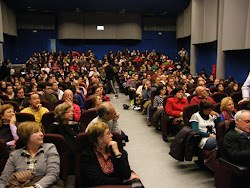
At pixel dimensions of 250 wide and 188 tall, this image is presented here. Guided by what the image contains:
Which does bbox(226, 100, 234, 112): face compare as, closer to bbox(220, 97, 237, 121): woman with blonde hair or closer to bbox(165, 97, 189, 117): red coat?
bbox(220, 97, 237, 121): woman with blonde hair

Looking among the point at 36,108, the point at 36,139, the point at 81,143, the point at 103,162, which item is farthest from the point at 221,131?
the point at 36,108

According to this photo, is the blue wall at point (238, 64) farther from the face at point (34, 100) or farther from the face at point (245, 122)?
the face at point (34, 100)

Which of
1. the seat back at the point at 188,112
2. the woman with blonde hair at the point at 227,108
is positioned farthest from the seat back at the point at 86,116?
the woman with blonde hair at the point at 227,108

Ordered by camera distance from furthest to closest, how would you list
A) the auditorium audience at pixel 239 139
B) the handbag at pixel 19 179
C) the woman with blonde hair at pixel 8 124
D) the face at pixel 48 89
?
the face at pixel 48 89 < the woman with blonde hair at pixel 8 124 < the auditorium audience at pixel 239 139 < the handbag at pixel 19 179

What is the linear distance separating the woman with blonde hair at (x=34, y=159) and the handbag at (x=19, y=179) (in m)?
0.06

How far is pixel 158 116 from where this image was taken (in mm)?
4691

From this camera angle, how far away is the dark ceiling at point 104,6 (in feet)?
44.7

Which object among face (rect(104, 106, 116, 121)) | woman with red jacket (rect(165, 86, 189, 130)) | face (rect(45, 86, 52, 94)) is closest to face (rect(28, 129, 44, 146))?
face (rect(104, 106, 116, 121))

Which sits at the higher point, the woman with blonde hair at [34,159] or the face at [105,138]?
the face at [105,138]

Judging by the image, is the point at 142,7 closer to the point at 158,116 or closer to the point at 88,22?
the point at 88,22

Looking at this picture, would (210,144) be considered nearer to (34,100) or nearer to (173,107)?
(173,107)

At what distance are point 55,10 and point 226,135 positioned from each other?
15399 millimetres

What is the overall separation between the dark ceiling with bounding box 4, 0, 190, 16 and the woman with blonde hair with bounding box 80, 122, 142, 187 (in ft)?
41.7

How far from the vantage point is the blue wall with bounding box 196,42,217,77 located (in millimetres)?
10952
